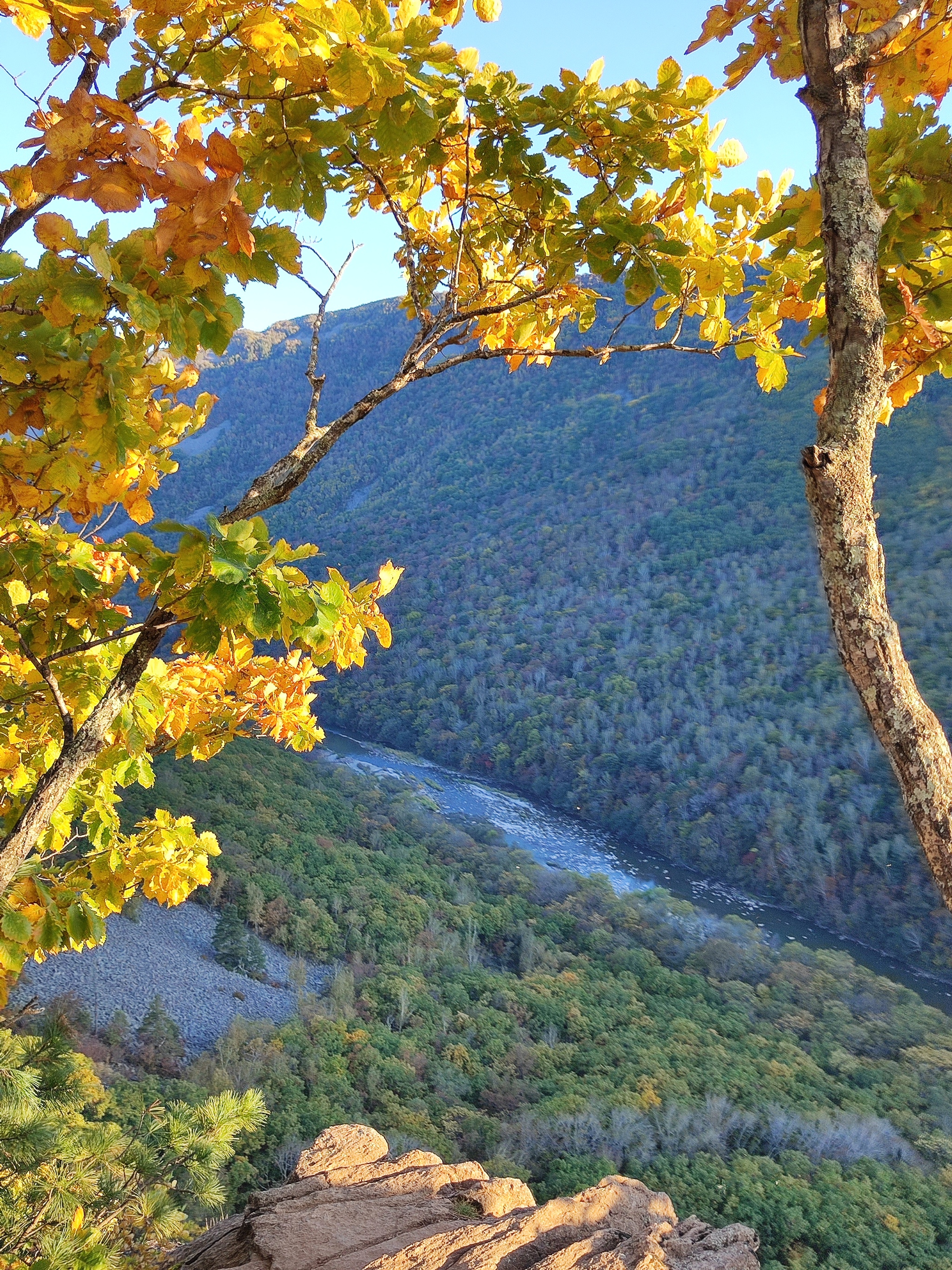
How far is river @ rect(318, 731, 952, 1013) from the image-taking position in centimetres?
951

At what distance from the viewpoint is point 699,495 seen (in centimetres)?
2238

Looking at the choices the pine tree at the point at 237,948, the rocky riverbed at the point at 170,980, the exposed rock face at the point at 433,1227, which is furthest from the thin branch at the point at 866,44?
the pine tree at the point at 237,948

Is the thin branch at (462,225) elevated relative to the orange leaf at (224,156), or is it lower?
elevated

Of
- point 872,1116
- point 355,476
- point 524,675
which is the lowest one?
point 872,1116

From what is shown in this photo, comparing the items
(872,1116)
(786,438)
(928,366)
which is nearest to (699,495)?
(786,438)

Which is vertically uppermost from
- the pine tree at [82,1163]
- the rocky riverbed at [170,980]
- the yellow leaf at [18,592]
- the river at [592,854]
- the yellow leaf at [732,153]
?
the yellow leaf at [732,153]

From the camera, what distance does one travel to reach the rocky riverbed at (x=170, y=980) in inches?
217

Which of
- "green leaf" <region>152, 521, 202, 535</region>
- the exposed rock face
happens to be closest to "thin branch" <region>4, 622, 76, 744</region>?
"green leaf" <region>152, 521, 202, 535</region>

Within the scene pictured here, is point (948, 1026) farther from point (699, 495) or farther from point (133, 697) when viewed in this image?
point (699, 495)

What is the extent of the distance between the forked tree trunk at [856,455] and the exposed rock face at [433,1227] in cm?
150

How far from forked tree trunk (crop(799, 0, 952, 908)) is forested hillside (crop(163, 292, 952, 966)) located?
9.01m

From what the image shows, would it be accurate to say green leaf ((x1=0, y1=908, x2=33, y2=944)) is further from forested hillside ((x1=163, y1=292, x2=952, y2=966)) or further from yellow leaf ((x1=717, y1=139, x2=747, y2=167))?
forested hillside ((x1=163, y1=292, x2=952, y2=966))

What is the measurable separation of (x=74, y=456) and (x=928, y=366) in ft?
3.57

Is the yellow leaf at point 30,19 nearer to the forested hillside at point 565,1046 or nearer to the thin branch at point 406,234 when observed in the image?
the thin branch at point 406,234
